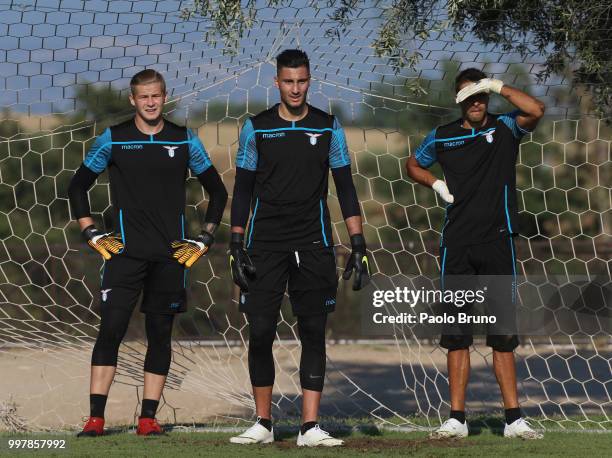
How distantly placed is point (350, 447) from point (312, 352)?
0.55 metres

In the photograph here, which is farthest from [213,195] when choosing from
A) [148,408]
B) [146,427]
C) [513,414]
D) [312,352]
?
[513,414]

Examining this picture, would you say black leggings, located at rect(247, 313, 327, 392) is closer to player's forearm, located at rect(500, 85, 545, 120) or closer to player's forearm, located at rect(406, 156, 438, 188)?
player's forearm, located at rect(406, 156, 438, 188)

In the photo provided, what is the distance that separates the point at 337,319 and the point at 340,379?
3.05 meters

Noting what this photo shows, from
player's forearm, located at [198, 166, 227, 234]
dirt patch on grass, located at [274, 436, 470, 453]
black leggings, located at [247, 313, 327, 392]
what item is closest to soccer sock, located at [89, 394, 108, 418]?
black leggings, located at [247, 313, 327, 392]

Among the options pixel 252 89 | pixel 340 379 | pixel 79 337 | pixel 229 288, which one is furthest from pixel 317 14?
pixel 229 288

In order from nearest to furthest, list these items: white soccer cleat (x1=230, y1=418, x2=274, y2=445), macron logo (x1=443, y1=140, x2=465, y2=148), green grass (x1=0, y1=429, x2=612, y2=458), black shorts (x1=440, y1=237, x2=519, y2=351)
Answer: green grass (x1=0, y1=429, x2=612, y2=458), white soccer cleat (x1=230, y1=418, x2=274, y2=445), black shorts (x1=440, y1=237, x2=519, y2=351), macron logo (x1=443, y1=140, x2=465, y2=148)

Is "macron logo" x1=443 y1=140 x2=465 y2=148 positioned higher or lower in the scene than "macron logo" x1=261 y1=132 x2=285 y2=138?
lower

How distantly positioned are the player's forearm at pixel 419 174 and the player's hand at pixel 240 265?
3.90ft

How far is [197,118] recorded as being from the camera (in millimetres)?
10172

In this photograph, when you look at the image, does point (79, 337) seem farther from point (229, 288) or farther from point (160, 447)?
point (229, 288)

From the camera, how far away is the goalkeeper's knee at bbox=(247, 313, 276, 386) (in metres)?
6.73

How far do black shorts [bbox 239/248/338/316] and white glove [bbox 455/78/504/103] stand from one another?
3.86 feet

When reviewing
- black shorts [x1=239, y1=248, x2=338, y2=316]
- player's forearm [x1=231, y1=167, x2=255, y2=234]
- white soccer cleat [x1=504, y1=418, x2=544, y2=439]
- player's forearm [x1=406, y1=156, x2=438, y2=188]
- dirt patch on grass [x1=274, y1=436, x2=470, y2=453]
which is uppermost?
player's forearm [x1=406, y1=156, x2=438, y2=188]

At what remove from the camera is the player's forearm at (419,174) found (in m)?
7.16
